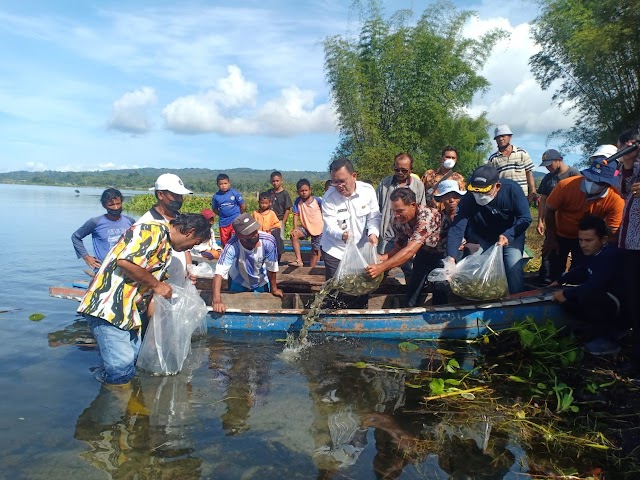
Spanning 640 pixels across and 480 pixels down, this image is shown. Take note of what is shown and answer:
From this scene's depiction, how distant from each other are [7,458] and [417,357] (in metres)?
4.01

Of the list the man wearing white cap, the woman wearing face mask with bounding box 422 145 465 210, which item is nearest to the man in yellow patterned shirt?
the woman wearing face mask with bounding box 422 145 465 210

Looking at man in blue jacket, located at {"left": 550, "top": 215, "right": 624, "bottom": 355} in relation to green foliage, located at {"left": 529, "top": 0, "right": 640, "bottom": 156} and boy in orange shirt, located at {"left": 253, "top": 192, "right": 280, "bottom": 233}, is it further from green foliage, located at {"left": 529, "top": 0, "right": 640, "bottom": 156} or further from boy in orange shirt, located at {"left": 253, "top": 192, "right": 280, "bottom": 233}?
green foliage, located at {"left": 529, "top": 0, "right": 640, "bottom": 156}

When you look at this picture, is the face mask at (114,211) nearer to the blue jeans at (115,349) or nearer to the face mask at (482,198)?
the blue jeans at (115,349)

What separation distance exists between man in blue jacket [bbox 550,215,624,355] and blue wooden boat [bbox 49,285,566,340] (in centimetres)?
39

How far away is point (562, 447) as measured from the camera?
3568 millimetres

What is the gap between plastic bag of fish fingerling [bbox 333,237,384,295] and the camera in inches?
218

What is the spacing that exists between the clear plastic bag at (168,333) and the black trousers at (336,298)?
209 centimetres

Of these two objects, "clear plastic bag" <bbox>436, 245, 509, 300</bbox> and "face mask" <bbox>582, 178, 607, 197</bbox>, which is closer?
"face mask" <bbox>582, 178, 607, 197</bbox>

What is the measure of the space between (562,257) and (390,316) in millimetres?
2352

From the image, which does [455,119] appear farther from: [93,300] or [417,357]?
[93,300]

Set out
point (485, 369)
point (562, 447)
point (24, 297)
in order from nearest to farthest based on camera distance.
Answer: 1. point (562, 447)
2. point (485, 369)
3. point (24, 297)

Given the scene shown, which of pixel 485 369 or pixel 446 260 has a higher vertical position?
pixel 446 260

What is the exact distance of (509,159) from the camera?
7414mm

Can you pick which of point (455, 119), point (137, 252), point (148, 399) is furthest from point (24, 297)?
point (455, 119)
